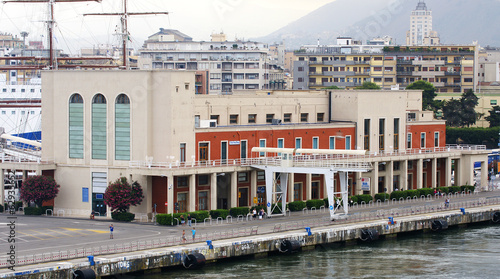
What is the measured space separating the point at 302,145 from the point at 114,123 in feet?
59.8

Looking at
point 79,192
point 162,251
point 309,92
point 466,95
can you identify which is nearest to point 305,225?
point 162,251

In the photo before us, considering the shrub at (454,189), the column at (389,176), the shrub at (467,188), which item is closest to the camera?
the column at (389,176)

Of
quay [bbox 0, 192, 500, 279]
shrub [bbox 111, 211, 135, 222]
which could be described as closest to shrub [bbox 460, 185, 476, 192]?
quay [bbox 0, 192, 500, 279]

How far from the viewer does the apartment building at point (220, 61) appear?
181 m

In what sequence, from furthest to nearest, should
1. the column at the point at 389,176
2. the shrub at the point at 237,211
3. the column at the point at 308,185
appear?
the column at the point at 389,176
the column at the point at 308,185
the shrub at the point at 237,211

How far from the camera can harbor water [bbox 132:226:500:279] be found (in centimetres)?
5769

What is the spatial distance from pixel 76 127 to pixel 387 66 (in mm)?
118035

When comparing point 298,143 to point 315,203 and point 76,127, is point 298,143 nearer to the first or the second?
point 315,203

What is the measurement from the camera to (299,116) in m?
88.3

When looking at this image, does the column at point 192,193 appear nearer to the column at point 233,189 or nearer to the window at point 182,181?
the window at point 182,181

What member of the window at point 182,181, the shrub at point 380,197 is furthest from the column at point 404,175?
the window at point 182,181

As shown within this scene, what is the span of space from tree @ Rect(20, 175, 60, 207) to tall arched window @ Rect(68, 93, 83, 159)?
10.4ft

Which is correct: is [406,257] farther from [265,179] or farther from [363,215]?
[265,179]

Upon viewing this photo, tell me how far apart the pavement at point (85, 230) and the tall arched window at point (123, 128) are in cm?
547
